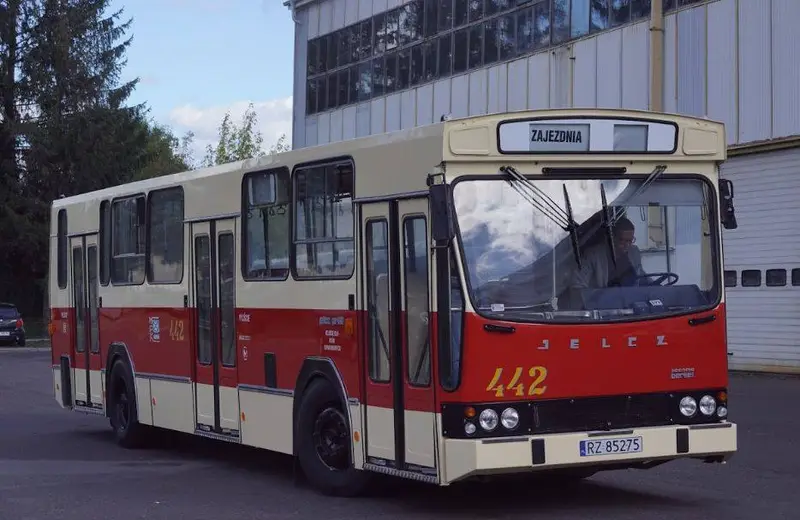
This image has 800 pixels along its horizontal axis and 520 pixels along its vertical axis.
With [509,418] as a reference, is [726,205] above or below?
above

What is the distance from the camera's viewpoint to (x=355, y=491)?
38.3ft

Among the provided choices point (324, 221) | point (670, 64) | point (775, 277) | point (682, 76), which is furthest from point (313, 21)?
point (324, 221)

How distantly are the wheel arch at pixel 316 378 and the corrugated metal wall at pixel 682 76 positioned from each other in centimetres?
1736

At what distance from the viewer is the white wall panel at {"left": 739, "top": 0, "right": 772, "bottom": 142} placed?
27.7m

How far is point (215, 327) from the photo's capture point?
46.7ft

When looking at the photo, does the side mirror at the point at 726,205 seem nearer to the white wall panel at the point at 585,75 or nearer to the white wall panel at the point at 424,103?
the white wall panel at the point at 585,75

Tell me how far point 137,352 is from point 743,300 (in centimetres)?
1652

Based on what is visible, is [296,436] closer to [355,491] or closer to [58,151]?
[355,491]

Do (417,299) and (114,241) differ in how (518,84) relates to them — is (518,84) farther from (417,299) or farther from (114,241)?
(417,299)

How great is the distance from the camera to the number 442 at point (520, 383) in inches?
396

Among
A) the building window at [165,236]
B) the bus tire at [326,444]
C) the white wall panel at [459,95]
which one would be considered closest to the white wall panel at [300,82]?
the white wall panel at [459,95]

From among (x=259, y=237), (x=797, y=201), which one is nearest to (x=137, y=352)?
(x=259, y=237)

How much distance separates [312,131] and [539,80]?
12261 millimetres

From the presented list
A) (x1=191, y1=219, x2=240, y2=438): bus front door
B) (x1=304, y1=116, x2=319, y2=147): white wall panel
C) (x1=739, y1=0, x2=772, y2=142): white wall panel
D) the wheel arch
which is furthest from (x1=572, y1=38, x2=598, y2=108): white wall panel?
the wheel arch
